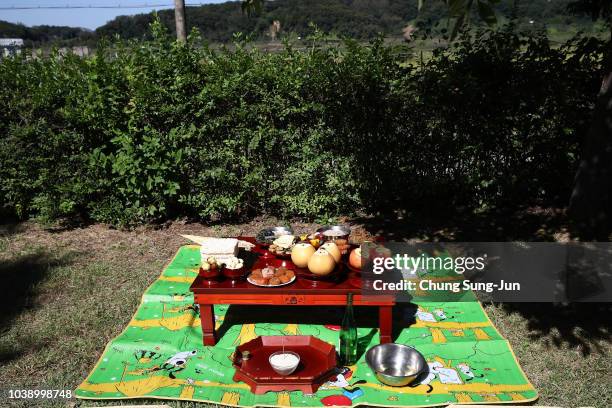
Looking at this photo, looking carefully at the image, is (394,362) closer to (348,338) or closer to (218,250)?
(348,338)

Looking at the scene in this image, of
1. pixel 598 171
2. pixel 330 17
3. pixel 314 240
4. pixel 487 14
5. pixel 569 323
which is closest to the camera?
pixel 487 14

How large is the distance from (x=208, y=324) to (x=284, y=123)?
3.50m

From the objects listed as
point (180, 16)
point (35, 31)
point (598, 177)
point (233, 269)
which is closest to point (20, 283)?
point (233, 269)

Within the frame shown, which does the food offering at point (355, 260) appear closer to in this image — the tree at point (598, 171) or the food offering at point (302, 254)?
the food offering at point (302, 254)

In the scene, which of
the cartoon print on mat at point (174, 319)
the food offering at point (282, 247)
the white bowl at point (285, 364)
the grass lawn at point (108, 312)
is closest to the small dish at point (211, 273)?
the food offering at point (282, 247)

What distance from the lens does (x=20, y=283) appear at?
561 centimetres

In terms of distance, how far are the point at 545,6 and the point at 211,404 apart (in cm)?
751

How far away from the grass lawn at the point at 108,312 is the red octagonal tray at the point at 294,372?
17.8 inches

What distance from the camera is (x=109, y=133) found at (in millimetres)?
6715

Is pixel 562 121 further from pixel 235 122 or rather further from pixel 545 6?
pixel 235 122

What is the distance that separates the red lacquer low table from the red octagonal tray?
0.30 m

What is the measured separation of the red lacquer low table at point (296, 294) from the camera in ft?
12.9

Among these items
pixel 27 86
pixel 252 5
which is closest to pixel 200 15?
pixel 27 86

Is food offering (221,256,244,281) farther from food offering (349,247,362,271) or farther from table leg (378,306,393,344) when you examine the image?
table leg (378,306,393,344)
